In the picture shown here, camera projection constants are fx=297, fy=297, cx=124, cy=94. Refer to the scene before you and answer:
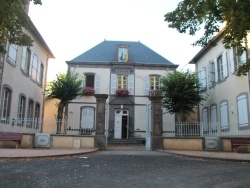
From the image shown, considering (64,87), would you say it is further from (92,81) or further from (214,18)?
(214,18)

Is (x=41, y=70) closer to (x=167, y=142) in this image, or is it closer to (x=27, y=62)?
(x=27, y=62)

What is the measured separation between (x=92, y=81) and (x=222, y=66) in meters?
9.44

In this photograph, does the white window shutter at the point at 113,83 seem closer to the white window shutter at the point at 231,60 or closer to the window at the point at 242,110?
the white window shutter at the point at 231,60

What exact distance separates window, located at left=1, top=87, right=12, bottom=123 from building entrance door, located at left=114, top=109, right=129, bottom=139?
331 inches

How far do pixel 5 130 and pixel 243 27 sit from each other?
36.3 ft

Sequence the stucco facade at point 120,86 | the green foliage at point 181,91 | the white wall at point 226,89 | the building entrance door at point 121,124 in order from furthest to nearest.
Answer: the stucco facade at point 120,86 < the building entrance door at point 121,124 < the green foliage at point 181,91 < the white wall at point 226,89

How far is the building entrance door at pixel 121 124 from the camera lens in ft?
68.8

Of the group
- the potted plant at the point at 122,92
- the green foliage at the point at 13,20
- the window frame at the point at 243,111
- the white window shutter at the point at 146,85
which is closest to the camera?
the green foliage at the point at 13,20

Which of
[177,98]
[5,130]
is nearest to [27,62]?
[5,130]

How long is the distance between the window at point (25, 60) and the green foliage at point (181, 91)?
803cm

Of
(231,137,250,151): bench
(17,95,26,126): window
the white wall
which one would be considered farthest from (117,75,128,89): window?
(231,137,250,151): bench

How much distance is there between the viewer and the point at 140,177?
5902 millimetres

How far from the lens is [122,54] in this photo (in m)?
22.6

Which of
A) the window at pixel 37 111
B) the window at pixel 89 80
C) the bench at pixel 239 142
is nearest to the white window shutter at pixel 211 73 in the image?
the bench at pixel 239 142
